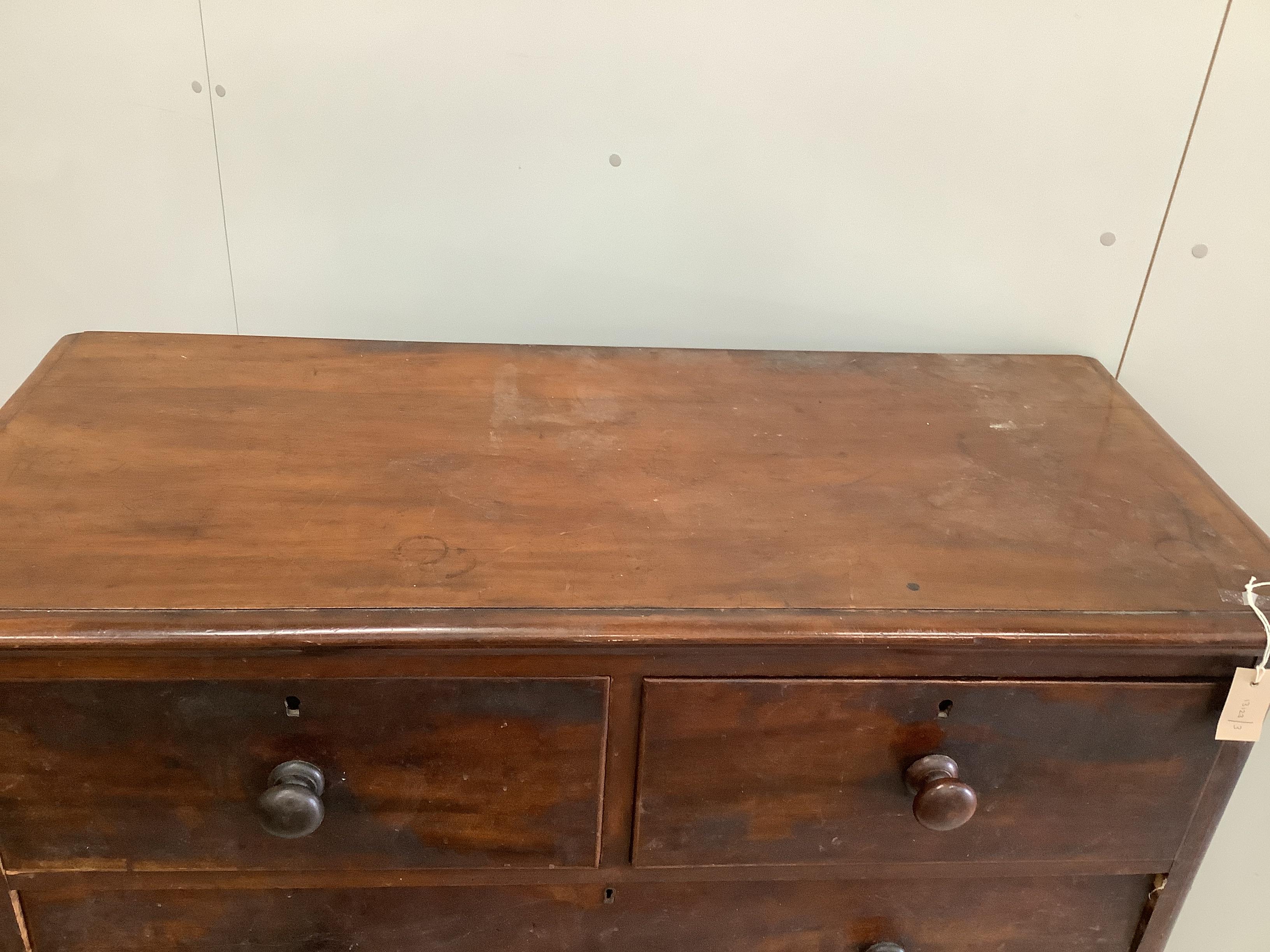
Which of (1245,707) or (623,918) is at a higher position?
(1245,707)

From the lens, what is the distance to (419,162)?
1.10 meters

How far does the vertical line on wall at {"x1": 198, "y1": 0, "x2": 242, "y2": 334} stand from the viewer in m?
1.05

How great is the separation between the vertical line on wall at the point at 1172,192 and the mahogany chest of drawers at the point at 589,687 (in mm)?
299

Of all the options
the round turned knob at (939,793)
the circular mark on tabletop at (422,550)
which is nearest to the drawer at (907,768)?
the round turned knob at (939,793)

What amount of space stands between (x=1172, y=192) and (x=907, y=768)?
73 centimetres

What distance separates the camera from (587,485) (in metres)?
0.86

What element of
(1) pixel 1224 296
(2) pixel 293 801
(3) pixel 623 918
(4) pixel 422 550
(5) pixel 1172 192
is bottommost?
(3) pixel 623 918

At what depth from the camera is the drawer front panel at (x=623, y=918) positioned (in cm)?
81

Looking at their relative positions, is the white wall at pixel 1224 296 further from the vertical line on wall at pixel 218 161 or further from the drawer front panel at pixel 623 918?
the vertical line on wall at pixel 218 161

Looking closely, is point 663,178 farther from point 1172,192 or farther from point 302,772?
point 302,772

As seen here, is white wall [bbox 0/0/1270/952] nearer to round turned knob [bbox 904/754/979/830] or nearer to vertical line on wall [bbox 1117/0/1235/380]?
vertical line on wall [bbox 1117/0/1235/380]

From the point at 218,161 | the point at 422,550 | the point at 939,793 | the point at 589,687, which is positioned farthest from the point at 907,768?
the point at 218,161

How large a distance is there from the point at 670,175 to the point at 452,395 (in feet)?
1.16

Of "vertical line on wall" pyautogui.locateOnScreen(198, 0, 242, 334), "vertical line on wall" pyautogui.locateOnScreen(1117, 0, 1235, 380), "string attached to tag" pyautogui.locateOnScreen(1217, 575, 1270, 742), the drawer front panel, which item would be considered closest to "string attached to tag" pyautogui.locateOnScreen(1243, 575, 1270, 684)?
"string attached to tag" pyautogui.locateOnScreen(1217, 575, 1270, 742)
